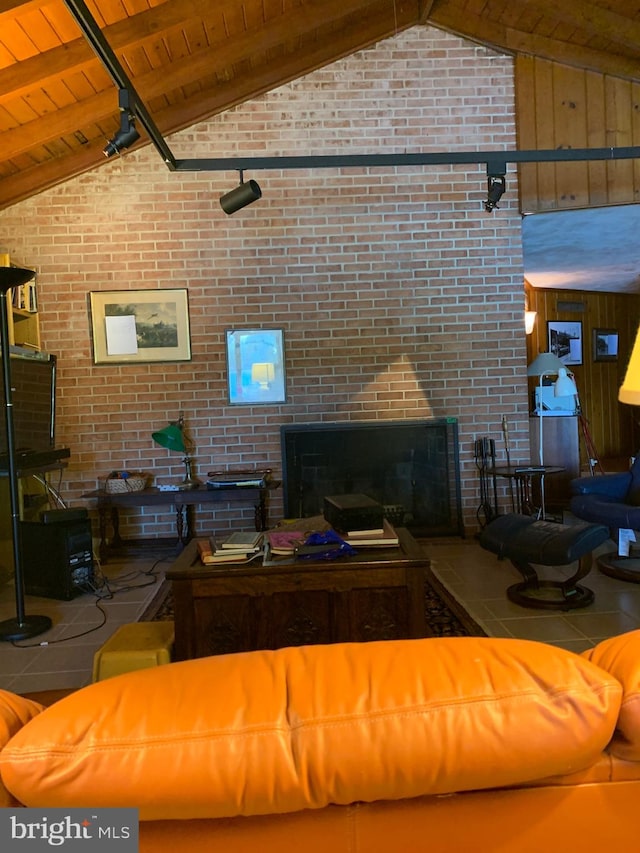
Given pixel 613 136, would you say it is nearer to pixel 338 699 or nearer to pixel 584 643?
pixel 584 643

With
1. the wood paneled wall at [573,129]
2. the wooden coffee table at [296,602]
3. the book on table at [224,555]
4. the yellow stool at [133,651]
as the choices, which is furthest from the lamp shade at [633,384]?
the wood paneled wall at [573,129]

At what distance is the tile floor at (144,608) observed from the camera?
103 inches

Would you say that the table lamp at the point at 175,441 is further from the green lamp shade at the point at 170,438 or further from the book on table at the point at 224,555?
the book on table at the point at 224,555

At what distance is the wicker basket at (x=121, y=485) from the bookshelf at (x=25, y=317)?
1.14 metres

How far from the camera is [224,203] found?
3.64m

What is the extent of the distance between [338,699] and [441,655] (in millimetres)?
148

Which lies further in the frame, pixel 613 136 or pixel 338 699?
pixel 613 136

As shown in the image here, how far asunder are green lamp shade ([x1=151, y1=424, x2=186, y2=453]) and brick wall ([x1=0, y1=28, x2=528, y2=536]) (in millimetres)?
338

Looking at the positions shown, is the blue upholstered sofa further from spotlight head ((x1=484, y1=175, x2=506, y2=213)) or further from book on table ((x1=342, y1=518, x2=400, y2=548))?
spotlight head ((x1=484, y1=175, x2=506, y2=213))

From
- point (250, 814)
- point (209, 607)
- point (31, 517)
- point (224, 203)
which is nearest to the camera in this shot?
point (250, 814)

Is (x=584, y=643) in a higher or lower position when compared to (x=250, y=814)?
lower

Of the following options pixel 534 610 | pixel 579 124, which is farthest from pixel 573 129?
pixel 534 610

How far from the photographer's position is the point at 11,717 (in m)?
0.71

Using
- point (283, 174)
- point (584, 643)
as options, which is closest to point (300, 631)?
point (584, 643)
